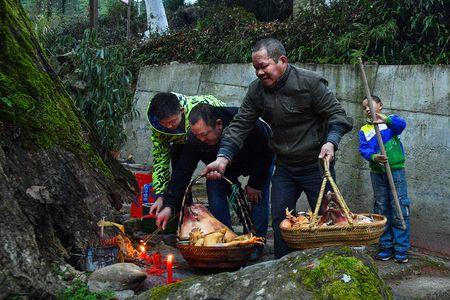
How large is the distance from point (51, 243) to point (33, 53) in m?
2.14

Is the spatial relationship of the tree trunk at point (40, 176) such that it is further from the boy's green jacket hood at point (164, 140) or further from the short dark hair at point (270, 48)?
the short dark hair at point (270, 48)

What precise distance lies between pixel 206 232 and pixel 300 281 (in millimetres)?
1676

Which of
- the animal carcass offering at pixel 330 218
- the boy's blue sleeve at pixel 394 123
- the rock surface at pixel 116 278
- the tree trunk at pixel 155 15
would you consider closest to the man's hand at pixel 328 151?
the animal carcass offering at pixel 330 218

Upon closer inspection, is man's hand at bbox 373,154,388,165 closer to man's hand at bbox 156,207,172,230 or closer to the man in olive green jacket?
the man in olive green jacket

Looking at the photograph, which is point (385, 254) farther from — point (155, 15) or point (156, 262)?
point (155, 15)

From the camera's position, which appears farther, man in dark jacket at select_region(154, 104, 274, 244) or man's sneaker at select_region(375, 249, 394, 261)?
man's sneaker at select_region(375, 249, 394, 261)

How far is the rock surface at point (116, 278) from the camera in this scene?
3.63m

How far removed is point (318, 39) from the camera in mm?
7020

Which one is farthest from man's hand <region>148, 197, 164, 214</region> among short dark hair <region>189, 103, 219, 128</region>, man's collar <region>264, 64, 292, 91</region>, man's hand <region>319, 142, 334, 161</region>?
man's hand <region>319, 142, 334, 161</region>

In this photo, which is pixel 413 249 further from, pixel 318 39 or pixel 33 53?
pixel 33 53

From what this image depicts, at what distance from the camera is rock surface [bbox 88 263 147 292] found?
11.9 feet

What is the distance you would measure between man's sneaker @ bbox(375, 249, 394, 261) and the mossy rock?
8.05 feet

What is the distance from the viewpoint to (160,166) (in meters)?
4.82

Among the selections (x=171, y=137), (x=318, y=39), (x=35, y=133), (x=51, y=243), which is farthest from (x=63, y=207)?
(x=318, y=39)
